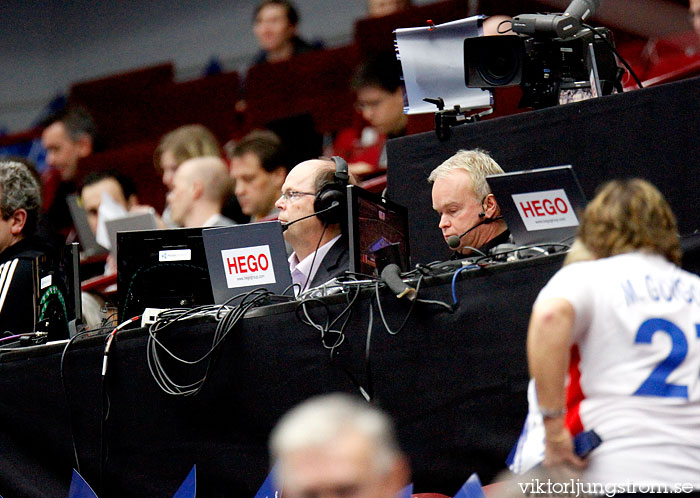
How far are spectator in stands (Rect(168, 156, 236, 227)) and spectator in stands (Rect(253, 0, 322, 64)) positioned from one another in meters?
1.84

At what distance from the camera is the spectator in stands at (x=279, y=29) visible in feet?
22.3

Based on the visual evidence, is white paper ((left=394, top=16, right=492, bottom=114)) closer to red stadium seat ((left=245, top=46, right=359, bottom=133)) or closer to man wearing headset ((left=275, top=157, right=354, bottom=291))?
man wearing headset ((left=275, top=157, right=354, bottom=291))

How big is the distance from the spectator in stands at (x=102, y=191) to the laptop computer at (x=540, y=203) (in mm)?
3526

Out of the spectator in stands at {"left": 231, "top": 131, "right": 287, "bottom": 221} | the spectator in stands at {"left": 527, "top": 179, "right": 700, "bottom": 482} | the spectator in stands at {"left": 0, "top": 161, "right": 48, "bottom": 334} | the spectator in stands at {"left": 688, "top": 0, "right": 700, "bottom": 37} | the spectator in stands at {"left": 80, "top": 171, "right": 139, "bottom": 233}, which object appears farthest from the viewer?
the spectator in stands at {"left": 80, "top": 171, "right": 139, "bottom": 233}

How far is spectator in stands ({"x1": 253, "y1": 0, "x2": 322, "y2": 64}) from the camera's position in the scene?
6.80 meters

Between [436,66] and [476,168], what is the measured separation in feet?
2.07

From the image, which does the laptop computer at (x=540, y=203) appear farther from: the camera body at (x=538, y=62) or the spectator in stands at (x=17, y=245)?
the spectator in stands at (x=17, y=245)

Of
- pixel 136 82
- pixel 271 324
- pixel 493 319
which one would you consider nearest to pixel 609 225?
pixel 493 319

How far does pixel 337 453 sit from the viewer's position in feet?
4.82

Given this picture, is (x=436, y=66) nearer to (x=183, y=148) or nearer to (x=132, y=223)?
(x=132, y=223)

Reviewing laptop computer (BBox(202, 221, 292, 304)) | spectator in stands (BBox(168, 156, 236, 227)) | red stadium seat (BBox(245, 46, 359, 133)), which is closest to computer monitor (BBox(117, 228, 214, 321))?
laptop computer (BBox(202, 221, 292, 304))

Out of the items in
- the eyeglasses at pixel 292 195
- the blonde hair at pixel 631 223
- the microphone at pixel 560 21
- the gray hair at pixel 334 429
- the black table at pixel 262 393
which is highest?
the microphone at pixel 560 21

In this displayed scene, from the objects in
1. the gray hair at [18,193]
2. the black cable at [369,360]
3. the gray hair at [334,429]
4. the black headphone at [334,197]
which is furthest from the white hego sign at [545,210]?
the gray hair at [18,193]

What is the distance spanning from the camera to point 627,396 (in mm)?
1979
